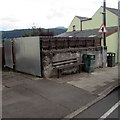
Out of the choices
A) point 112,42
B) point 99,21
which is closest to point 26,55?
point 112,42

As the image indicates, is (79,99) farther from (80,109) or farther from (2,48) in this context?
(2,48)

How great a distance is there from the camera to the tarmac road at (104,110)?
4047mm

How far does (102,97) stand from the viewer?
17.7ft

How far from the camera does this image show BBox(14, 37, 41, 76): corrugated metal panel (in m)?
7.67

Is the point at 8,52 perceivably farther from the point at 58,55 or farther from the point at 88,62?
the point at 88,62

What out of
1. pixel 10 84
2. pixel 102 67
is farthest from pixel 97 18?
pixel 10 84

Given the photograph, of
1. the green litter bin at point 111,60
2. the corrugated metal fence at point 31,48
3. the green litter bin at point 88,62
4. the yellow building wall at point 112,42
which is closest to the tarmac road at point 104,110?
the corrugated metal fence at point 31,48

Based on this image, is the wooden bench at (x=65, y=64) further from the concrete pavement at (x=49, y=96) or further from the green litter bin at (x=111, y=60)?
the green litter bin at (x=111, y=60)

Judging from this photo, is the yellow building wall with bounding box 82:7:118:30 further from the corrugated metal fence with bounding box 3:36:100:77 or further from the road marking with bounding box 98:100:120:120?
the road marking with bounding box 98:100:120:120

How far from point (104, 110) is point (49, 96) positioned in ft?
6.21

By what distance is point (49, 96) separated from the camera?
5.30 m

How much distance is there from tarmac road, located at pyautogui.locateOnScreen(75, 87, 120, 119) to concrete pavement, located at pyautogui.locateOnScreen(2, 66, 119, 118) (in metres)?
0.18

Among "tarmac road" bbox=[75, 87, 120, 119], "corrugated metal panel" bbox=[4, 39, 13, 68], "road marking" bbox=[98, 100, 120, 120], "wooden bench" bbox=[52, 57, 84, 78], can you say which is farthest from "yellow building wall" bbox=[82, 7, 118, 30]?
"road marking" bbox=[98, 100, 120, 120]

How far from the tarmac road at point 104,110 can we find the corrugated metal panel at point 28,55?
373 cm
